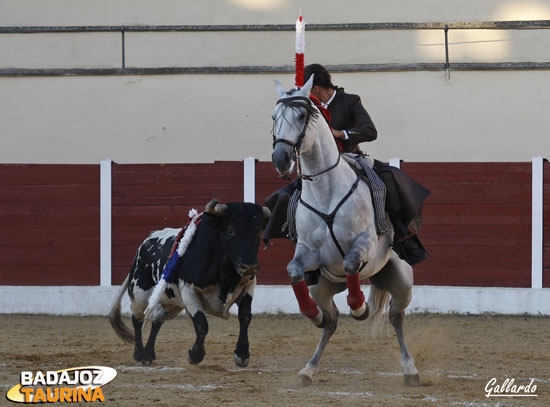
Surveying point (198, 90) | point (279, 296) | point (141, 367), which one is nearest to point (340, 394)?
point (141, 367)

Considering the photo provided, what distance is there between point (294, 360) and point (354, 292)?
1.79m

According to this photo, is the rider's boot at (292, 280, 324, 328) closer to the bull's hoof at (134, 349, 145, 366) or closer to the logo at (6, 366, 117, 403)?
the logo at (6, 366, 117, 403)

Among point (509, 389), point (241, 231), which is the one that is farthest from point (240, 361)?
point (509, 389)

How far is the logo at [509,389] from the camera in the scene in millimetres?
5773

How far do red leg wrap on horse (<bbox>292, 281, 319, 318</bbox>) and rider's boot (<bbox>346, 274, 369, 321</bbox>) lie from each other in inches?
8.0

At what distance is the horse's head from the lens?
5344mm

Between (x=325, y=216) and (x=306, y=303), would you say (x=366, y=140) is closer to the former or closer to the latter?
(x=325, y=216)

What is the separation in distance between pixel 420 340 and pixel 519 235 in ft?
8.33

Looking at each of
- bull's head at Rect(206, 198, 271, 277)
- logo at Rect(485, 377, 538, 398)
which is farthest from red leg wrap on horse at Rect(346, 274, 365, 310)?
bull's head at Rect(206, 198, 271, 277)

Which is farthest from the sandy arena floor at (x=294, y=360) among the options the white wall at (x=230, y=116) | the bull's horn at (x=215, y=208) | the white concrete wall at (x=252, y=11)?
the white concrete wall at (x=252, y=11)

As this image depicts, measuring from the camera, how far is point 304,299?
19.4 feet

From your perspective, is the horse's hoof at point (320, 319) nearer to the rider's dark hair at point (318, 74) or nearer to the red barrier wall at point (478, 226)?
the rider's dark hair at point (318, 74)

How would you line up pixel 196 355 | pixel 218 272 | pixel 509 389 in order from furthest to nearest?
pixel 218 272 → pixel 196 355 → pixel 509 389

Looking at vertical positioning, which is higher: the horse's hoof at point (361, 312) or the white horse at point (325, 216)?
the white horse at point (325, 216)
